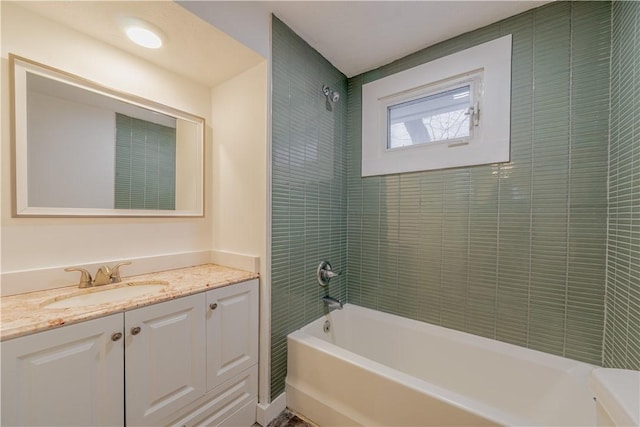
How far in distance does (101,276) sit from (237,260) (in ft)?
2.19

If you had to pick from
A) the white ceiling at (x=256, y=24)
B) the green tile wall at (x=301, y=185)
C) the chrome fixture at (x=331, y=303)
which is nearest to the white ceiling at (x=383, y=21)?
the white ceiling at (x=256, y=24)

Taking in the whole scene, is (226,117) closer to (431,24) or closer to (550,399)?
(431,24)

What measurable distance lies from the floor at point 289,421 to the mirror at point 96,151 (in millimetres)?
1408

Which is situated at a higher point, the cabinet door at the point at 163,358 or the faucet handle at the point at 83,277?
the faucet handle at the point at 83,277

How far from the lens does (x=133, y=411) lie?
1.01 metres

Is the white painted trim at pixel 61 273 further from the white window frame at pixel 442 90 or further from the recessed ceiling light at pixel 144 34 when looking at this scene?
the white window frame at pixel 442 90

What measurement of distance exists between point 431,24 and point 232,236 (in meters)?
1.88

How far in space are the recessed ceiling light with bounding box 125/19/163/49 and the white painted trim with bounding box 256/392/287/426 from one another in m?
2.13

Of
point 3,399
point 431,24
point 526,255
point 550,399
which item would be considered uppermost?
point 431,24

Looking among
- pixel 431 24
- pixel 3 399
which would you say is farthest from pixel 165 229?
pixel 431 24

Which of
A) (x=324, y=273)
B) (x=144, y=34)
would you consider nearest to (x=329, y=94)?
(x=144, y=34)

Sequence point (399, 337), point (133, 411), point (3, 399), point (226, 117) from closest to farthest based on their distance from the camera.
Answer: point (3, 399) → point (133, 411) → point (226, 117) → point (399, 337)

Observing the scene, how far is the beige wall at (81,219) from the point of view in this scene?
107 cm

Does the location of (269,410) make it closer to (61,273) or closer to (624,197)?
(61,273)
